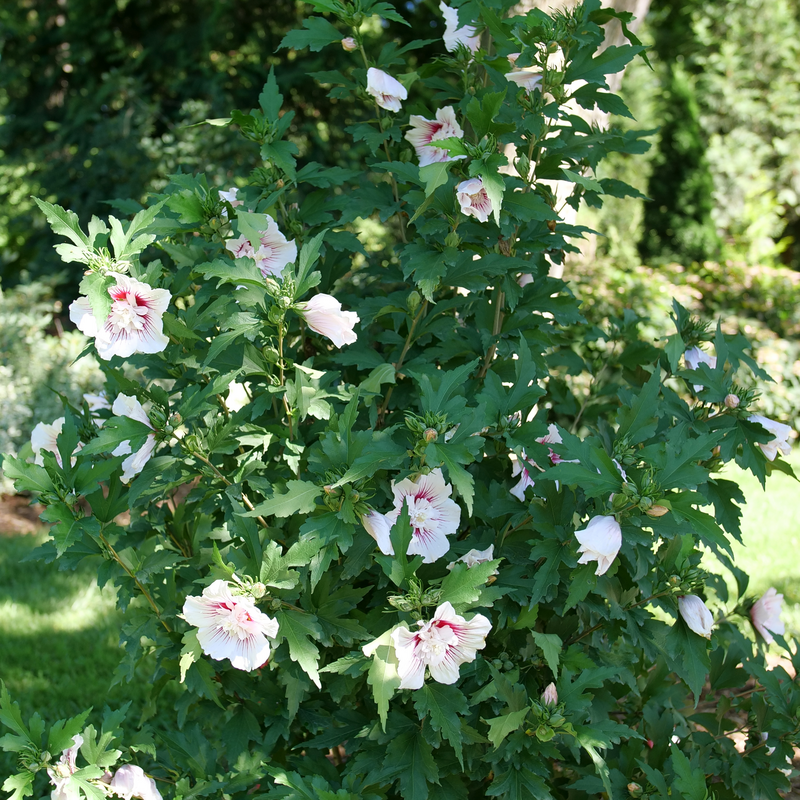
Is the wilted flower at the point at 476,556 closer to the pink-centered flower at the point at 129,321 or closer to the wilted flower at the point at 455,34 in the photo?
the pink-centered flower at the point at 129,321

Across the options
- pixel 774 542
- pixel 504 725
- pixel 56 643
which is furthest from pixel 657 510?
pixel 774 542

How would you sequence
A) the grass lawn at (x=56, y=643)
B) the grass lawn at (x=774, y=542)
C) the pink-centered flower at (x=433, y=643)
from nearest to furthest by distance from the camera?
the pink-centered flower at (x=433, y=643), the grass lawn at (x=56, y=643), the grass lawn at (x=774, y=542)

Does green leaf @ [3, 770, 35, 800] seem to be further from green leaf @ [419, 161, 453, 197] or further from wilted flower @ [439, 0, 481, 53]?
wilted flower @ [439, 0, 481, 53]

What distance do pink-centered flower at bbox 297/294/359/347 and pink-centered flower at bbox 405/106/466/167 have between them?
1.58 feet

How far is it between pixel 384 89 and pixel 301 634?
1148mm

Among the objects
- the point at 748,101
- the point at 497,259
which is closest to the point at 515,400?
the point at 497,259

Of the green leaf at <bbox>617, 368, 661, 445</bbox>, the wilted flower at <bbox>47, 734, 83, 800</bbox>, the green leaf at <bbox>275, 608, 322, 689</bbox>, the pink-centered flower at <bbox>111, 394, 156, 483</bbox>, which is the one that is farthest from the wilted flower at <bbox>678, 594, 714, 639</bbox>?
the wilted flower at <bbox>47, 734, 83, 800</bbox>

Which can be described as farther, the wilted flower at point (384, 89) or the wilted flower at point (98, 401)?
the wilted flower at point (98, 401)

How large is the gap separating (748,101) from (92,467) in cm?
951

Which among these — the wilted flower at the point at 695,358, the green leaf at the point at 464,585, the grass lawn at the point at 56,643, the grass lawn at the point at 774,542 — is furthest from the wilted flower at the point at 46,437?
the grass lawn at the point at 774,542

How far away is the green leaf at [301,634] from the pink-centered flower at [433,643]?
194 mm

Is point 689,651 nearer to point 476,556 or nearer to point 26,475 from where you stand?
point 476,556

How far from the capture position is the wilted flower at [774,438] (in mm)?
1495

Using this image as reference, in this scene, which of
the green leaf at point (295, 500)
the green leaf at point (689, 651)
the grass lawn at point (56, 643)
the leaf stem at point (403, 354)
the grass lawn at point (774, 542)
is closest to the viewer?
the green leaf at point (295, 500)
